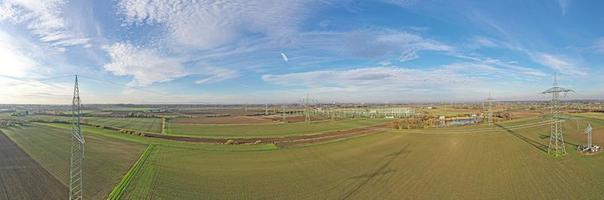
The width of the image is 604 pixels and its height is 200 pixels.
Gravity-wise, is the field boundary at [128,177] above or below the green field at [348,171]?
below

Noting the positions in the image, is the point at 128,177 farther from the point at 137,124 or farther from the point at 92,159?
the point at 137,124

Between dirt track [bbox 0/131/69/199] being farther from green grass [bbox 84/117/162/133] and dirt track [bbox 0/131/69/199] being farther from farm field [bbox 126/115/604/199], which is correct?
green grass [bbox 84/117/162/133]

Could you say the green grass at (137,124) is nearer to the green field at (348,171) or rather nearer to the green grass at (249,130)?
the green grass at (249,130)

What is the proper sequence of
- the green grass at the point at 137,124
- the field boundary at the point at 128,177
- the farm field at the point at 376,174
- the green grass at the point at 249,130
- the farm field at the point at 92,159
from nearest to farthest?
the farm field at the point at 376,174 < the field boundary at the point at 128,177 < the farm field at the point at 92,159 < the green grass at the point at 249,130 < the green grass at the point at 137,124

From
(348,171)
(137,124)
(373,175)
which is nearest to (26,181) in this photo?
(348,171)

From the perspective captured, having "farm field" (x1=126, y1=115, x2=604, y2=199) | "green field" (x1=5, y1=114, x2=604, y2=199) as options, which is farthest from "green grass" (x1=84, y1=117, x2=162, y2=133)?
"farm field" (x1=126, y1=115, x2=604, y2=199)

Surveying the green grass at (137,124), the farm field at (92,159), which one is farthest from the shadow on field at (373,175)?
the green grass at (137,124)

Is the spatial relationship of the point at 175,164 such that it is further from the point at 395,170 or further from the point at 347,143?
the point at 347,143
